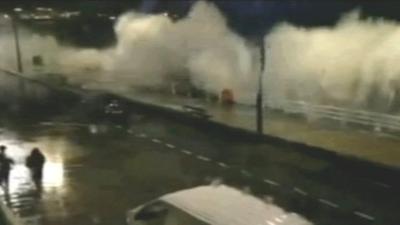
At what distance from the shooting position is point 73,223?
571 inches

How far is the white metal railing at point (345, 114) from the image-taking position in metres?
22.3

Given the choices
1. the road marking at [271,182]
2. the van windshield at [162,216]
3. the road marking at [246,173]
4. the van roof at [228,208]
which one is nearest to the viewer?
the van roof at [228,208]

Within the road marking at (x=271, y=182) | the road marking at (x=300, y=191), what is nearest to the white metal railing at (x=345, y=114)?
the road marking at (x=271, y=182)

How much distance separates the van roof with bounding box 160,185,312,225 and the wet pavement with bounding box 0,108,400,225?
473 centimetres

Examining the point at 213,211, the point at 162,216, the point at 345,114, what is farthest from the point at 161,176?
the point at 213,211

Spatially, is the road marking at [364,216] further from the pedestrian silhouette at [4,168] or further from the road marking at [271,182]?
the pedestrian silhouette at [4,168]

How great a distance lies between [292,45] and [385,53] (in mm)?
6956

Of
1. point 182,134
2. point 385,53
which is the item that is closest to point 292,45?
point 385,53

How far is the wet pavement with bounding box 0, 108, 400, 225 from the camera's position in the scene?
50.1 feet

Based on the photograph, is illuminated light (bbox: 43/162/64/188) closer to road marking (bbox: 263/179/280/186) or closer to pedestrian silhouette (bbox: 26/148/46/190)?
pedestrian silhouette (bbox: 26/148/46/190)

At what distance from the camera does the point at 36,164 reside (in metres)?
17.1

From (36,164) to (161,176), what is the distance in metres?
3.32

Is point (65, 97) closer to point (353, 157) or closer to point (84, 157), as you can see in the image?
point (84, 157)

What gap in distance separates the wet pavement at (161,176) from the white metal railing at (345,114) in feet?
11.3
